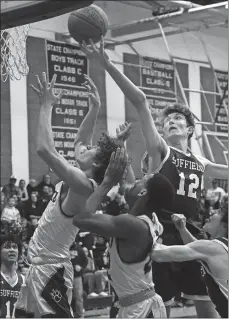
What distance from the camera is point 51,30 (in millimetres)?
14758

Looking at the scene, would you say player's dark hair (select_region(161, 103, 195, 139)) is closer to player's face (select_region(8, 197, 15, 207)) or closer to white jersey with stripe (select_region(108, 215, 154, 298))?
white jersey with stripe (select_region(108, 215, 154, 298))

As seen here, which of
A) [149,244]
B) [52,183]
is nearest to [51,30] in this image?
[52,183]

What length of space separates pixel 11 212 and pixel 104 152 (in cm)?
855

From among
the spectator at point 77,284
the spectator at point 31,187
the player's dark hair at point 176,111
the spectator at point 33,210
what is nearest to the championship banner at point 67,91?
the spectator at point 31,187

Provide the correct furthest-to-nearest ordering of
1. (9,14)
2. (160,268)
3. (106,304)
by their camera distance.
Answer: (106,304)
(160,268)
(9,14)


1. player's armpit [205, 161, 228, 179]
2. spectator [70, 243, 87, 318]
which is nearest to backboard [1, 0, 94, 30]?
player's armpit [205, 161, 228, 179]

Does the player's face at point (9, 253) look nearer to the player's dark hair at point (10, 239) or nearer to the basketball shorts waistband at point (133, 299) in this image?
the player's dark hair at point (10, 239)

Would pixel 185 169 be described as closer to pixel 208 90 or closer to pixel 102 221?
pixel 102 221

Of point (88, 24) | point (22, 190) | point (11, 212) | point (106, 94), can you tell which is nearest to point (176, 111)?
point (88, 24)

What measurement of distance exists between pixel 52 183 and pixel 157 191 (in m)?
11.4

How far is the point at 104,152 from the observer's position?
4.39 metres

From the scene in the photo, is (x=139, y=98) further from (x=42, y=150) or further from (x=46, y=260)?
(x=46, y=260)

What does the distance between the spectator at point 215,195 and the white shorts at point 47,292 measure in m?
10.5

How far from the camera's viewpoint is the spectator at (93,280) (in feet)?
42.4
